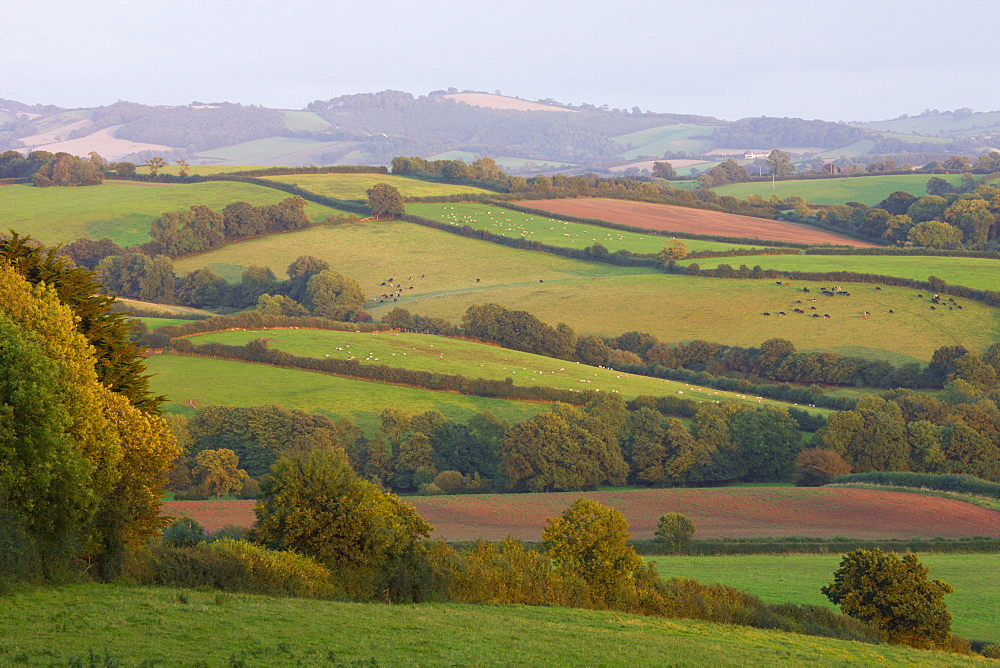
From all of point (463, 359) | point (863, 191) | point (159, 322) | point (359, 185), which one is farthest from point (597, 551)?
point (863, 191)

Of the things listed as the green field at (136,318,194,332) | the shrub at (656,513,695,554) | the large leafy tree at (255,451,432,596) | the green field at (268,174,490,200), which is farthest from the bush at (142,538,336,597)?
the green field at (268,174,490,200)

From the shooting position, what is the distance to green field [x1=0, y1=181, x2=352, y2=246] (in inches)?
5807

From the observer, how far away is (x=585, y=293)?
408 ft

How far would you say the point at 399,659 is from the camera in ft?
72.3

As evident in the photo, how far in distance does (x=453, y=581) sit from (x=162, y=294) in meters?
107

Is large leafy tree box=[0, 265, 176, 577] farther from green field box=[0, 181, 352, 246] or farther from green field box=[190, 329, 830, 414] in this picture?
green field box=[0, 181, 352, 246]

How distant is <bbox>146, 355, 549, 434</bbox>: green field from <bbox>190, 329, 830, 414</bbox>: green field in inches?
181

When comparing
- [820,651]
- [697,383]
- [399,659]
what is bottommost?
[697,383]

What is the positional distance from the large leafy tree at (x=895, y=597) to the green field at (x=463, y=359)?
45.8m

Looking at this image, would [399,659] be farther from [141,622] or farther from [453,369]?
[453,369]

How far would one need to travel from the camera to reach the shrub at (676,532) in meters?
53.8

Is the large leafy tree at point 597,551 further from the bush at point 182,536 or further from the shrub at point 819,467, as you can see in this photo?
the shrub at point 819,467

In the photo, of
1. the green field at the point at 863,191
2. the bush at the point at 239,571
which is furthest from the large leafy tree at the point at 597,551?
the green field at the point at 863,191

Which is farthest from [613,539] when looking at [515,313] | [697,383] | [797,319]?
[797,319]
